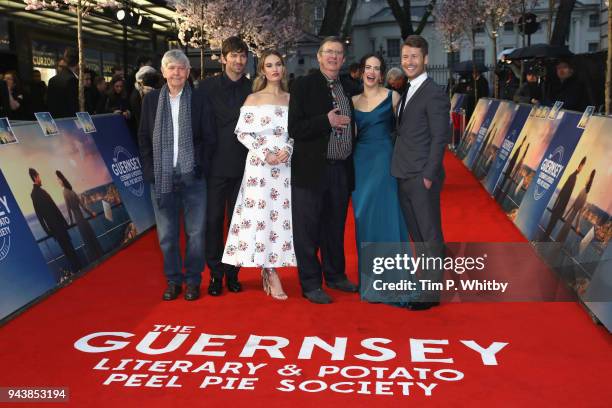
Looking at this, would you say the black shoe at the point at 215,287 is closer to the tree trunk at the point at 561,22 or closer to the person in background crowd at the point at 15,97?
the person in background crowd at the point at 15,97

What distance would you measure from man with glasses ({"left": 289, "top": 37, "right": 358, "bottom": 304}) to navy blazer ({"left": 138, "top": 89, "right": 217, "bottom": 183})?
72cm

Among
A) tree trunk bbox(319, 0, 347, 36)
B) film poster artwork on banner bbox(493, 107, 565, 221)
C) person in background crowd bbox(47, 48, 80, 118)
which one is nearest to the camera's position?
film poster artwork on banner bbox(493, 107, 565, 221)

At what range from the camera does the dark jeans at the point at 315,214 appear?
19.4 feet

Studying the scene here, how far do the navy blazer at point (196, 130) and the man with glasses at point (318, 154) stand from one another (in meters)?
0.72

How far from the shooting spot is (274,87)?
589cm

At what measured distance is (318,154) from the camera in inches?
226

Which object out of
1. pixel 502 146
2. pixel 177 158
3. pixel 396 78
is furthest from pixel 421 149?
pixel 502 146

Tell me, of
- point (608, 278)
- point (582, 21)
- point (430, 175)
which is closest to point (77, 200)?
point (430, 175)

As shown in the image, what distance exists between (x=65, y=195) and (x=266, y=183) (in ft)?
7.53

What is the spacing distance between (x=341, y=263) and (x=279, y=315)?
990mm

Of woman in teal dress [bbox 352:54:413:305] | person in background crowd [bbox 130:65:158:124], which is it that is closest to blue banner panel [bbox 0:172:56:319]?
woman in teal dress [bbox 352:54:413:305]

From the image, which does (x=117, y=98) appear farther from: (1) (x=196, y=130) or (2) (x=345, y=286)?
(2) (x=345, y=286)

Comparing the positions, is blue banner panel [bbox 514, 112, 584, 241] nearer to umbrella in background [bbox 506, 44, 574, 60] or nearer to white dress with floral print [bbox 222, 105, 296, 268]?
white dress with floral print [bbox 222, 105, 296, 268]

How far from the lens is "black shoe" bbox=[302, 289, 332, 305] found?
5988mm
